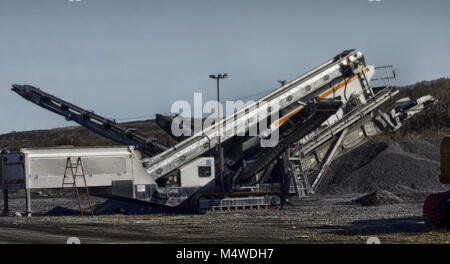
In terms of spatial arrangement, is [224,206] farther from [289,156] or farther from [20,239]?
[20,239]

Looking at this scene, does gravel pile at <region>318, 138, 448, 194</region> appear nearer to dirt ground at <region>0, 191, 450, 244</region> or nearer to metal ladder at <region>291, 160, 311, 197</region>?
metal ladder at <region>291, 160, 311, 197</region>

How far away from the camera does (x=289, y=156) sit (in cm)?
2944

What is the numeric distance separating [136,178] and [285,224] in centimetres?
785

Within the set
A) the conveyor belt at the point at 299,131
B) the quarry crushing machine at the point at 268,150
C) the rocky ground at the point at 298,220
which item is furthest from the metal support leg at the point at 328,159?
the conveyor belt at the point at 299,131

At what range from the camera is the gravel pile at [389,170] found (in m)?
39.2

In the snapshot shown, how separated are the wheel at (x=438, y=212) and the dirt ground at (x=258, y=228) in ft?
1.09

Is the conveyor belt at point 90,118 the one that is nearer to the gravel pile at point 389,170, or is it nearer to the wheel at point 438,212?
the gravel pile at point 389,170

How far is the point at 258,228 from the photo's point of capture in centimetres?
2005

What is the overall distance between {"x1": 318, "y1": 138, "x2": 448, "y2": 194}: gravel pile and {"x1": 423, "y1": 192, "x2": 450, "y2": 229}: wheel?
20.0 meters

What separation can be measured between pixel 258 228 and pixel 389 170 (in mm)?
22720

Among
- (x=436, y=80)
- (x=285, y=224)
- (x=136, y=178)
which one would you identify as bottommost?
(x=285, y=224)

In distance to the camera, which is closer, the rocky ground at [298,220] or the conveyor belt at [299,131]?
the rocky ground at [298,220]
